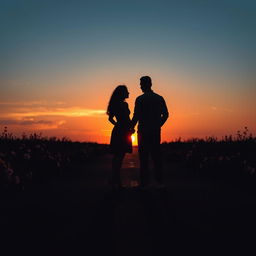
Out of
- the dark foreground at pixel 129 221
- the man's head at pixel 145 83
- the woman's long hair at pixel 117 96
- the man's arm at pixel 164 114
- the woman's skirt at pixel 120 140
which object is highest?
the man's head at pixel 145 83

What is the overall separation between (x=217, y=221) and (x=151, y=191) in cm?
387

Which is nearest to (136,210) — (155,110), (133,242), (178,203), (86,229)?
(178,203)

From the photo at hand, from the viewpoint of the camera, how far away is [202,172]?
16156mm

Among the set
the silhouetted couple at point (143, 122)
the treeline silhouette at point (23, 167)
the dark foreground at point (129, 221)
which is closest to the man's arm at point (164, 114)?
the silhouetted couple at point (143, 122)

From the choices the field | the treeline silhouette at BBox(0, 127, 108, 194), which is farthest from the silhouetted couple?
the treeline silhouette at BBox(0, 127, 108, 194)

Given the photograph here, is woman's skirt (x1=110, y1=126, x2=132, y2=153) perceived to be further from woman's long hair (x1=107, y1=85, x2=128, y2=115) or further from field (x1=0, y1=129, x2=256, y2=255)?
field (x1=0, y1=129, x2=256, y2=255)

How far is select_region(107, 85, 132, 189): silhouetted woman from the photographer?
426 inches

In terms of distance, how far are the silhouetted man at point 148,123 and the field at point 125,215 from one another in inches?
23.4

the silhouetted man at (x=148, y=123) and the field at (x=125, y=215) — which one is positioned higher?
the silhouetted man at (x=148, y=123)

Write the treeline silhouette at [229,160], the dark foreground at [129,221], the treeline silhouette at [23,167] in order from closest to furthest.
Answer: the dark foreground at [129,221]
the treeline silhouette at [23,167]
the treeline silhouette at [229,160]

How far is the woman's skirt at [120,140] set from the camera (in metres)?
11.1

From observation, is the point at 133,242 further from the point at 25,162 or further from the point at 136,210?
the point at 25,162

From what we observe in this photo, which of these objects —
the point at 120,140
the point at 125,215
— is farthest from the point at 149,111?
the point at 125,215

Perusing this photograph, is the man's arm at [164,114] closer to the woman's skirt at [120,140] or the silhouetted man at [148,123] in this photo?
the silhouetted man at [148,123]
